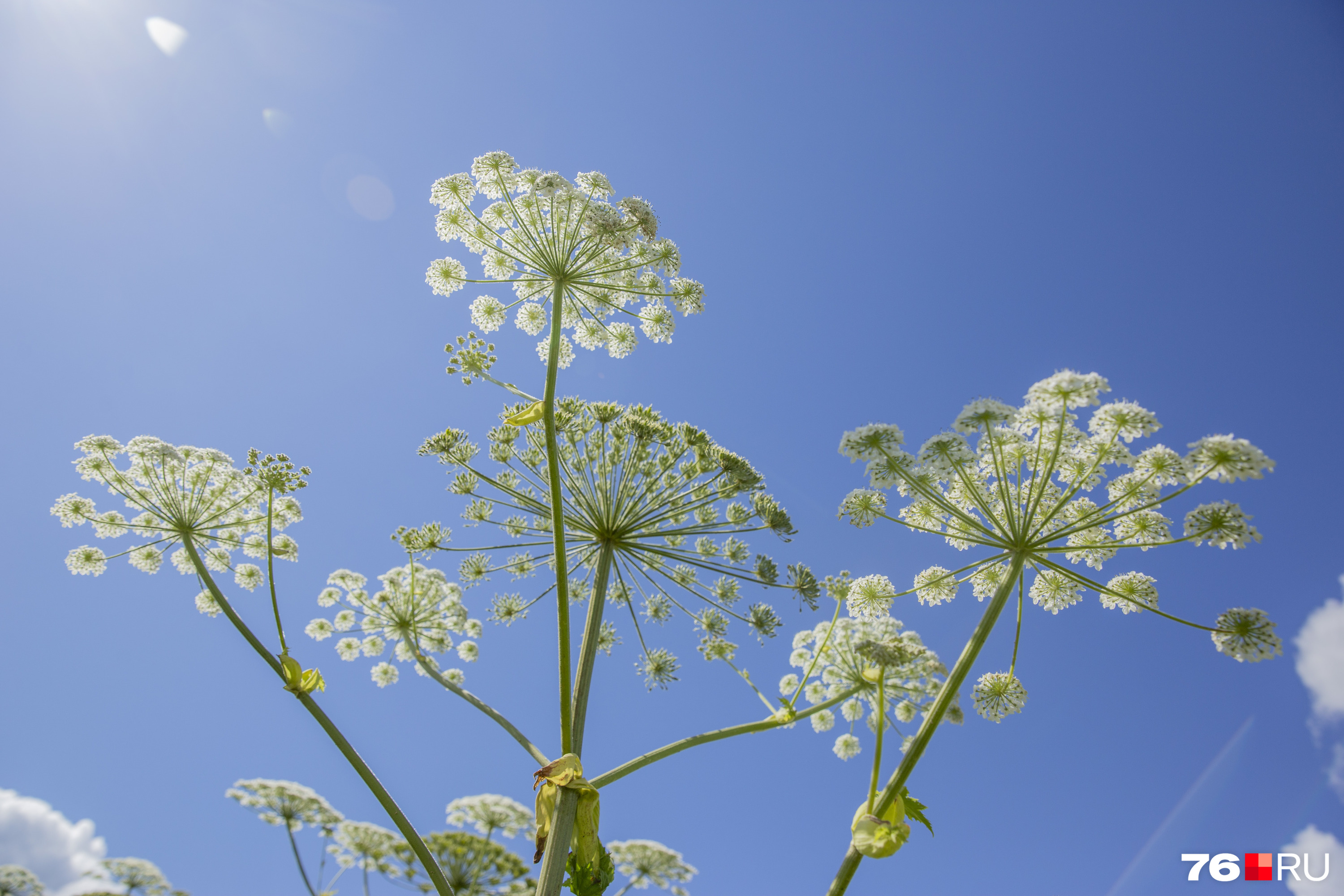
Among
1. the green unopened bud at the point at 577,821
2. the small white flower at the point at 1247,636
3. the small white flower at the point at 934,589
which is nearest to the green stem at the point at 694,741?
the green unopened bud at the point at 577,821

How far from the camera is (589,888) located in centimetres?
483

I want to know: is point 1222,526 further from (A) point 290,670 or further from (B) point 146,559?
(B) point 146,559

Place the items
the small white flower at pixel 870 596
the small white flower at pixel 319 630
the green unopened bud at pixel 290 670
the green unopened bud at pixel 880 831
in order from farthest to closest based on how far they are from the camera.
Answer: the small white flower at pixel 319 630, the small white flower at pixel 870 596, the green unopened bud at pixel 290 670, the green unopened bud at pixel 880 831

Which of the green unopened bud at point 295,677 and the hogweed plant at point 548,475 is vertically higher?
the hogweed plant at point 548,475

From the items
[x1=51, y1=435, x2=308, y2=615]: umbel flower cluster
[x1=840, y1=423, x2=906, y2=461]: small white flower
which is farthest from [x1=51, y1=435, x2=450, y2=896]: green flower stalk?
[x1=840, y1=423, x2=906, y2=461]: small white flower

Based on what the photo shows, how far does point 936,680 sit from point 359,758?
7.21m

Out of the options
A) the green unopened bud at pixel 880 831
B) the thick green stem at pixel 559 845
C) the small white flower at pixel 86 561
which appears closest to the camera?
A: the green unopened bud at pixel 880 831

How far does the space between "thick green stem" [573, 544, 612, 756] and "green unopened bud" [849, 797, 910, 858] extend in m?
2.43

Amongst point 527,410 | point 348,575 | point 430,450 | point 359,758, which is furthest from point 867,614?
point 348,575

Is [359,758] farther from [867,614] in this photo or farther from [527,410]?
[867,614]

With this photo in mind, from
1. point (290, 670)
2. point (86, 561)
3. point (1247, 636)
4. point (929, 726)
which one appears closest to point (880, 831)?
point (929, 726)

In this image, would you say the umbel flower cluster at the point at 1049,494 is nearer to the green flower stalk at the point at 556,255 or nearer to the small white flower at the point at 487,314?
the green flower stalk at the point at 556,255

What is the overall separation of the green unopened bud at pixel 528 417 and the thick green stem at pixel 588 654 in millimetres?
2307

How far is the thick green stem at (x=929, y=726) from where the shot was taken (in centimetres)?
376
